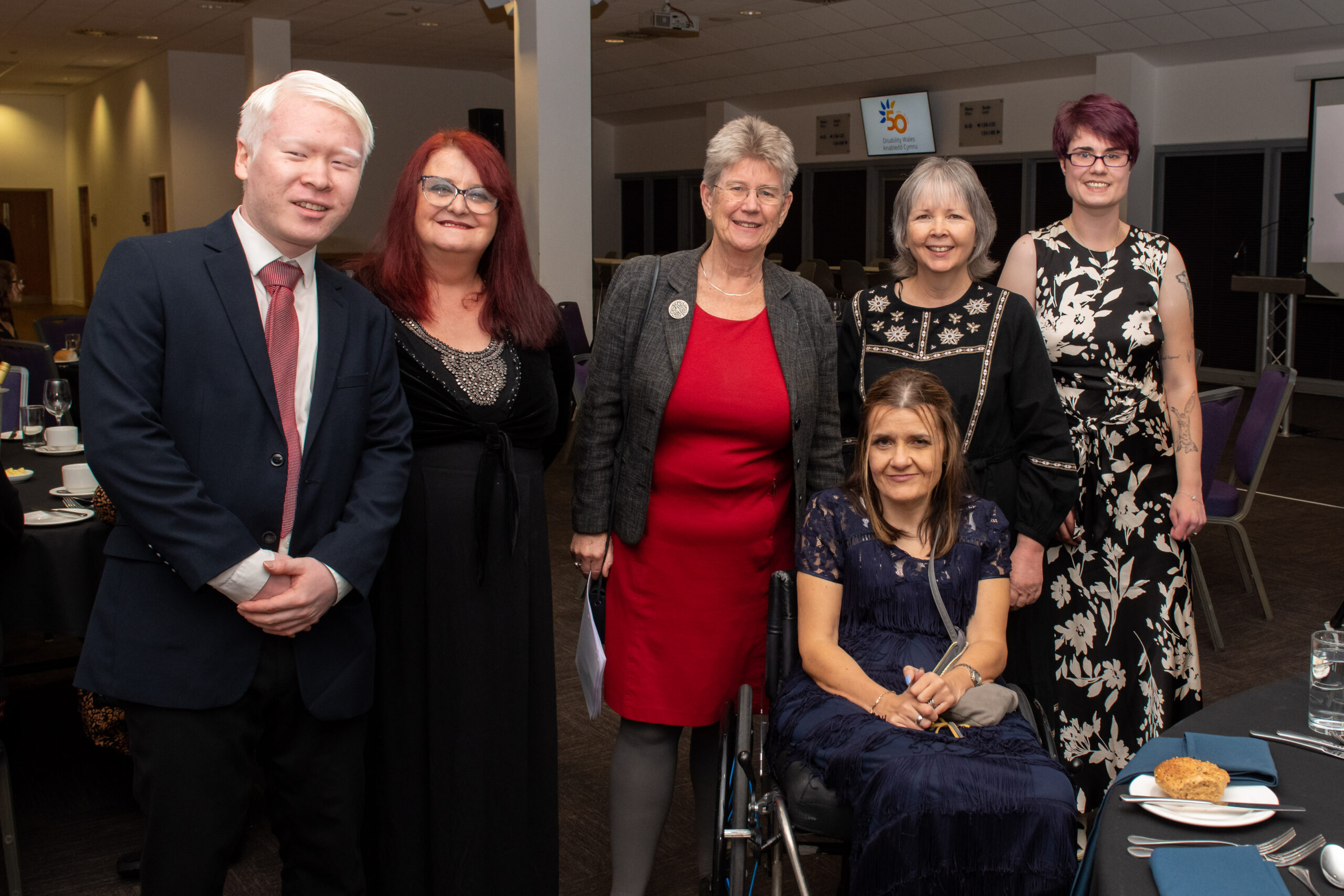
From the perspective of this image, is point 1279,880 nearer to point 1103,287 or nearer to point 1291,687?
point 1291,687

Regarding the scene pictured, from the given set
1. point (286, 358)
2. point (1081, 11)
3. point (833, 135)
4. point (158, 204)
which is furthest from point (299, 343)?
point (158, 204)

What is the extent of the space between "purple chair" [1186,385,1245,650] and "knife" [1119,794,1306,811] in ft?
9.15

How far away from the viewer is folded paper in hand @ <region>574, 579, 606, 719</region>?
2.25 m

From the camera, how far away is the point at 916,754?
181cm

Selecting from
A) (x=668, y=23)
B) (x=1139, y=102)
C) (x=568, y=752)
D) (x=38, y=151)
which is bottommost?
(x=568, y=752)

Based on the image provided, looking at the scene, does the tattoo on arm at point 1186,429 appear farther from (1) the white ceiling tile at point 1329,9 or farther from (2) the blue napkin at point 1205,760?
(1) the white ceiling tile at point 1329,9

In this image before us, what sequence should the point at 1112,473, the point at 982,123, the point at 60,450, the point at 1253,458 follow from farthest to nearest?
the point at 982,123, the point at 1253,458, the point at 60,450, the point at 1112,473

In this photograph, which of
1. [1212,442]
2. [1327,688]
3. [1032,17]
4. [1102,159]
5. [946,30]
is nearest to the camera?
[1327,688]

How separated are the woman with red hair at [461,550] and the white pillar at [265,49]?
1176 centimetres

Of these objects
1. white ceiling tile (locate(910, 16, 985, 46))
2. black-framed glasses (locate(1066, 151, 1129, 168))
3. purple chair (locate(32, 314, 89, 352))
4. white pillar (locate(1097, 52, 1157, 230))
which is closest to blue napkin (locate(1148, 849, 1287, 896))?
black-framed glasses (locate(1066, 151, 1129, 168))

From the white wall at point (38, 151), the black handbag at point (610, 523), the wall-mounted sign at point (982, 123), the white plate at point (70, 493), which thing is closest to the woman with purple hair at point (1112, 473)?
the black handbag at point (610, 523)

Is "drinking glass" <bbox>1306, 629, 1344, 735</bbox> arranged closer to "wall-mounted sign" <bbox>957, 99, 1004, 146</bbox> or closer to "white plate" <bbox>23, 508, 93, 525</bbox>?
"white plate" <bbox>23, 508, 93, 525</bbox>

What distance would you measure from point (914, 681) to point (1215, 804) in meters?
0.68

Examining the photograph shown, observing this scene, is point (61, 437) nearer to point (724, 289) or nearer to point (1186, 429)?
point (724, 289)
